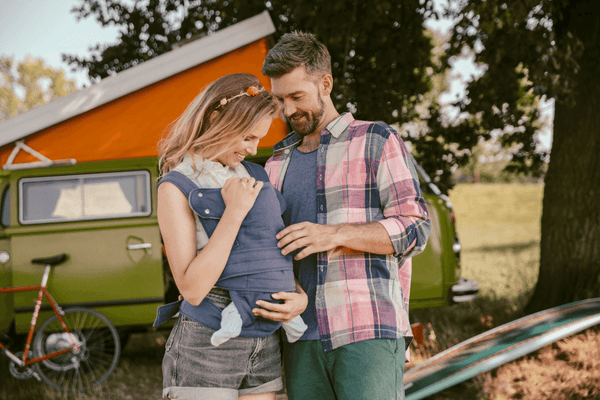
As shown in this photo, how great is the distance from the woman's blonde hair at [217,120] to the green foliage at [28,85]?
50613mm

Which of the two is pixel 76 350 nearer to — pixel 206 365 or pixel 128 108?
pixel 128 108

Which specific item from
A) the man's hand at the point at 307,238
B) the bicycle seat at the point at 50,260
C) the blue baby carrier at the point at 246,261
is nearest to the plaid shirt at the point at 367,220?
the man's hand at the point at 307,238

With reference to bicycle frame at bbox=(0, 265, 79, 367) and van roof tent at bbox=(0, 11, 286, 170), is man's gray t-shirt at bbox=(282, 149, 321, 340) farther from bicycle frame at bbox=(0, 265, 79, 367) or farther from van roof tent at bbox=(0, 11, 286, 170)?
van roof tent at bbox=(0, 11, 286, 170)

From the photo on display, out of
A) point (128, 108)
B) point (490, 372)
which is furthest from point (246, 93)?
point (128, 108)

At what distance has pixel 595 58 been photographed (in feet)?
17.8

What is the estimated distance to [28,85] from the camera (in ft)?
157

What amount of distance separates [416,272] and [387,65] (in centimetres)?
322

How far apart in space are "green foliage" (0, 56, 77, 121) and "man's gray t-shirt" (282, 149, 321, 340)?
5047 centimetres

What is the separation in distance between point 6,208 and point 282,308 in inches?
183

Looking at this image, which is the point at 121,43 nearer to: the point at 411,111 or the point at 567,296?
the point at 411,111

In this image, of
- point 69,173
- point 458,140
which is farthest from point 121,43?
point 458,140

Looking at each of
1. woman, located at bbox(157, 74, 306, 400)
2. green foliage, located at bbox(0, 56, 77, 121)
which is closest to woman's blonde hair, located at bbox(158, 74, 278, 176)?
woman, located at bbox(157, 74, 306, 400)

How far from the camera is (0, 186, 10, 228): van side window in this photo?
5012 millimetres

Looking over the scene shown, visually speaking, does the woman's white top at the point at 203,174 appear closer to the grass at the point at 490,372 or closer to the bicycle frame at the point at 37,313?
the grass at the point at 490,372
